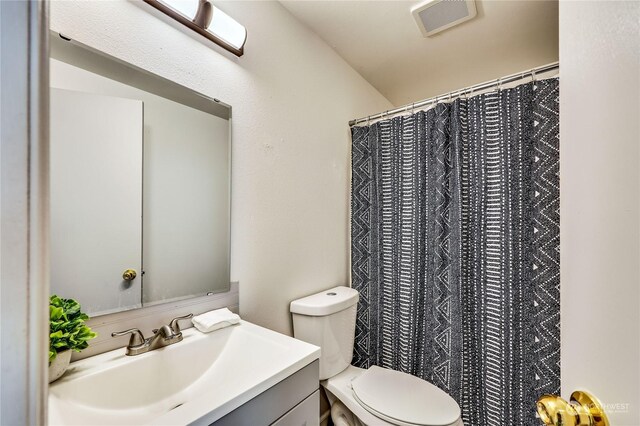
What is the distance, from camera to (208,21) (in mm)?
1050

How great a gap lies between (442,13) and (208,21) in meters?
1.14

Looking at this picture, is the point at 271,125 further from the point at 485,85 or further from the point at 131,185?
the point at 485,85

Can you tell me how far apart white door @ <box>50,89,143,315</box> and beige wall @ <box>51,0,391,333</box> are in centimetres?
20

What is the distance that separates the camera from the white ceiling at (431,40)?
1.42m

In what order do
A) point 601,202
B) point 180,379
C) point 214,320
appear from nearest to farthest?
1. point 601,202
2. point 180,379
3. point 214,320

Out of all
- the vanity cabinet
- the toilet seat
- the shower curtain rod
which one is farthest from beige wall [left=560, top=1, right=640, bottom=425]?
the shower curtain rod

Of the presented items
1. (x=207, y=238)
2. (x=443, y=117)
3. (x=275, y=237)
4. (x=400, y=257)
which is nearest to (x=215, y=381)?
(x=207, y=238)

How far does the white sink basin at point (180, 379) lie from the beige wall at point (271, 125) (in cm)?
27

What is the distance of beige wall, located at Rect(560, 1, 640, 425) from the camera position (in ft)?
1.14

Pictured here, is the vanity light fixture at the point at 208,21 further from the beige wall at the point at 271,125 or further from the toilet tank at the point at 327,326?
the toilet tank at the point at 327,326

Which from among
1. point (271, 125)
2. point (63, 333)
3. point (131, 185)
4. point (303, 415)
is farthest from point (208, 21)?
point (303, 415)

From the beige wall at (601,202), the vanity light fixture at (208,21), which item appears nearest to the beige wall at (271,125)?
the vanity light fixture at (208,21)

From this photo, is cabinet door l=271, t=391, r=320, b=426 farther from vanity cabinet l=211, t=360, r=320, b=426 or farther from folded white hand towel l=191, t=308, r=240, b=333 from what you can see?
folded white hand towel l=191, t=308, r=240, b=333

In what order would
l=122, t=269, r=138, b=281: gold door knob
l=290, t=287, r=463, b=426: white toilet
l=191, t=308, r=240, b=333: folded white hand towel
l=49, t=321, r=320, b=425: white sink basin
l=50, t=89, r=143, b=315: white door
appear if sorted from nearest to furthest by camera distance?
1. l=49, t=321, r=320, b=425: white sink basin
2. l=50, t=89, r=143, b=315: white door
3. l=122, t=269, r=138, b=281: gold door knob
4. l=191, t=308, r=240, b=333: folded white hand towel
5. l=290, t=287, r=463, b=426: white toilet
